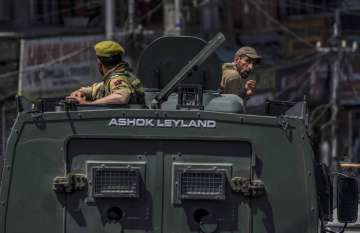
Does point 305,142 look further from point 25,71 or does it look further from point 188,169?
point 25,71

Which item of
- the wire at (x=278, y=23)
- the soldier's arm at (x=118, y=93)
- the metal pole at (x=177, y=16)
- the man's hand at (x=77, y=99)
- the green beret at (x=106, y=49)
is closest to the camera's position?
the man's hand at (x=77, y=99)

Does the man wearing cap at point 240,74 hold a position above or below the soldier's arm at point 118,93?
above

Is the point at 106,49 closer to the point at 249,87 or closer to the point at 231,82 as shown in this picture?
the point at 231,82

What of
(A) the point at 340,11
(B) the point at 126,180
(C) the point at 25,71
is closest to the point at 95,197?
(B) the point at 126,180

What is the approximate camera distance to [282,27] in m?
24.1

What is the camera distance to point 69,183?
505cm

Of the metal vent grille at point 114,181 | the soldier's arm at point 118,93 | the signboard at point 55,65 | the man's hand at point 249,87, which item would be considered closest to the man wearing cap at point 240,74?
the man's hand at point 249,87

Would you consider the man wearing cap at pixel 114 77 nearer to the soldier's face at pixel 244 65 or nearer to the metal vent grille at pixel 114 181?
the metal vent grille at pixel 114 181

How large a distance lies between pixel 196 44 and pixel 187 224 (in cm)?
148

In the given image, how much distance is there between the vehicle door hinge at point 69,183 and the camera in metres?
5.05

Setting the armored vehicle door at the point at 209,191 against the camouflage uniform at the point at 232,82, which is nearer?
the armored vehicle door at the point at 209,191

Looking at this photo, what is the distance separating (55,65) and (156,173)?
539 inches

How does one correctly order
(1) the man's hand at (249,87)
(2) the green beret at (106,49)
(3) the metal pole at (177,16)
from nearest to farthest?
(2) the green beret at (106,49) → (1) the man's hand at (249,87) → (3) the metal pole at (177,16)

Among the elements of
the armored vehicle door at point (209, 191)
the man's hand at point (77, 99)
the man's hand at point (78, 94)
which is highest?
the man's hand at point (78, 94)
